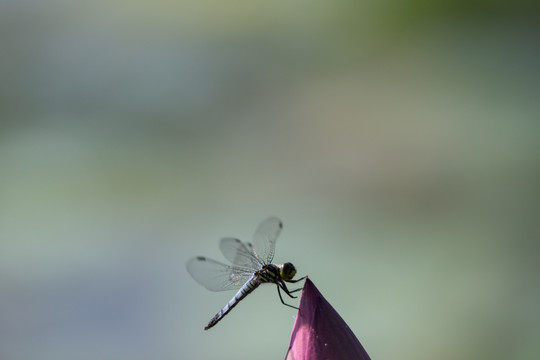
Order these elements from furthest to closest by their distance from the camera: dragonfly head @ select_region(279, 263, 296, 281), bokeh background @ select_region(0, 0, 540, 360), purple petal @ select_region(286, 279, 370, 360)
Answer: bokeh background @ select_region(0, 0, 540, 360) < dragonfly head @ select_region(279, 263, 296, 281) < purple petal @ select_region(286, 279, 370, 360)

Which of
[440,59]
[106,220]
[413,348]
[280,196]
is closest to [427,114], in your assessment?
[440,59]

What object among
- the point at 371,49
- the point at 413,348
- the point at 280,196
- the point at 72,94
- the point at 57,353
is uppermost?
the point at 72,94

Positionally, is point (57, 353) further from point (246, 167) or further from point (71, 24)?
point (71, 24)

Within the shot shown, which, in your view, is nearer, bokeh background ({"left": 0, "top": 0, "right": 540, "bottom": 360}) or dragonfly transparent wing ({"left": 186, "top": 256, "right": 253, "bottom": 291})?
dragonfly transparent wing ({"left": 186, "top": 256, "right": 253, "bottom": 291})

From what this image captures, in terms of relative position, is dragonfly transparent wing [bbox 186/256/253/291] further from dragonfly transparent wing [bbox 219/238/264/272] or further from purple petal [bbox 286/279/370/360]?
purple petal [bbox 286/279/370/360]

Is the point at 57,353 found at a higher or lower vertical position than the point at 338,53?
lower

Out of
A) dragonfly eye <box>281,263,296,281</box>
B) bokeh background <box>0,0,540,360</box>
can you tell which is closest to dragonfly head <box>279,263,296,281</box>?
dragonfly eye <box>281,263,296,281</box>

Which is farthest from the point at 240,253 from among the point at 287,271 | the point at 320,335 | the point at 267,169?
the point at 267,169

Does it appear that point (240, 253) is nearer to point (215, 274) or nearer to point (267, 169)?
point (215, 274)
